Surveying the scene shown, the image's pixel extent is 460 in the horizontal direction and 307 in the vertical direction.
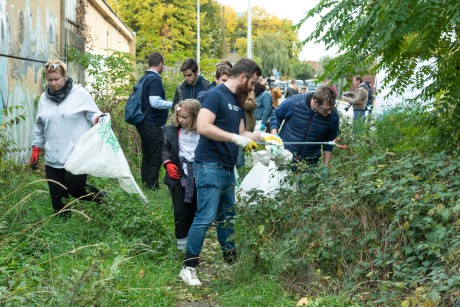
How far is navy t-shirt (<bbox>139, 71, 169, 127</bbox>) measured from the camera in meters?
9.46

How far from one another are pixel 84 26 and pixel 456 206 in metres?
13.7

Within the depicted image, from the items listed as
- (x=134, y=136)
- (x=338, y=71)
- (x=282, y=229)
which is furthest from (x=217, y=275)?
(x=134, y=136)

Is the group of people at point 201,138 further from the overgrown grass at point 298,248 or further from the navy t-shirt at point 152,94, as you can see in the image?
the navy t-shirt at point 152,94

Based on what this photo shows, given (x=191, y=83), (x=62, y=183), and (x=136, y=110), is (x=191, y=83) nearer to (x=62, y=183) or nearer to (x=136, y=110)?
(x=136, y=110)

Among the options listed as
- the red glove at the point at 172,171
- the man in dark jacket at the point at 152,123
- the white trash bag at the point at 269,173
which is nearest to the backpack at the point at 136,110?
the man in dark jacket at the point at 152,123

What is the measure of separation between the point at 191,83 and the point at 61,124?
2506 millimetres

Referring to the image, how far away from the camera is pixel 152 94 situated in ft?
31.0

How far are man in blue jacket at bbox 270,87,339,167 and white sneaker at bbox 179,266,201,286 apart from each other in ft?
6.39

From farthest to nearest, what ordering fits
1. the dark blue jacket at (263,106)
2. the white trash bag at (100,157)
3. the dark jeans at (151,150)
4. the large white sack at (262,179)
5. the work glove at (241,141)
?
the dark blue jacket at (263,106) → the dark jeans at (151,150) → the large white sack at (262,179) → the white trash bag at (100,157) → the work glove at (241,141)

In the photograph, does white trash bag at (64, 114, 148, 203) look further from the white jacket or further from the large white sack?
the large white sack

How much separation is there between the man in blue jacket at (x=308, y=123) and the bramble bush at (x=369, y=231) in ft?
3.43

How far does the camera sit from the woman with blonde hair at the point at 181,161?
21.1 ft

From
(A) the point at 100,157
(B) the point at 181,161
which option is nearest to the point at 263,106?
(A) the point at 100,157

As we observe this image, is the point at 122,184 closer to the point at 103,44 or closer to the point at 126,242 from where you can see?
the point at 126,242
